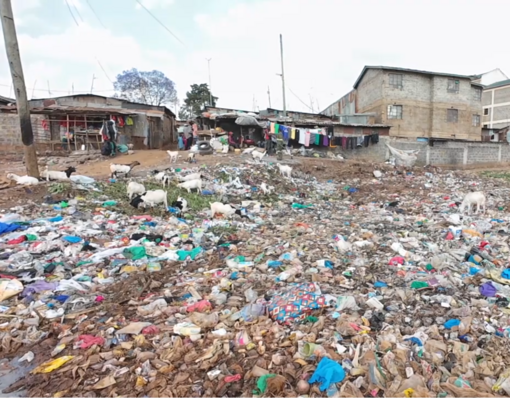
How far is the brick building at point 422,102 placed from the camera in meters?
23.0

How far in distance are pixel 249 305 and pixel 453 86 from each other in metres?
28.0

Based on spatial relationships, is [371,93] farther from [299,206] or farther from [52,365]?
[52,365]

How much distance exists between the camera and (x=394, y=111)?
23172 millimetres

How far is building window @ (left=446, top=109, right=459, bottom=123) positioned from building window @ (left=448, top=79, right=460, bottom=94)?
56.4 inches

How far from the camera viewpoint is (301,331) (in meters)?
2.49

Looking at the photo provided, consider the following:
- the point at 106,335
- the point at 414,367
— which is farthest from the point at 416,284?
the point at 106,335

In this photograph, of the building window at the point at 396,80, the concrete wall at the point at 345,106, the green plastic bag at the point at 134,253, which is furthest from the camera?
the concrete wall at the point at 345,106

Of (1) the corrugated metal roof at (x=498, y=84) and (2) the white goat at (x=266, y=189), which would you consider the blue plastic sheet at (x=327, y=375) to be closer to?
(2) the white goat at (x=266, y=189)

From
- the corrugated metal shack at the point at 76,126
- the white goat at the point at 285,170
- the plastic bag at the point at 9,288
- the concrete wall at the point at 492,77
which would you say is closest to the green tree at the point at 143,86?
the corrugated metal shack at the point at 76,126

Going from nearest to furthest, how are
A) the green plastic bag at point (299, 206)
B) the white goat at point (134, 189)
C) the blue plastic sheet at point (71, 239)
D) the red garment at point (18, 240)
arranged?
the red garment at point (18, 240)
the blue plastic sheet at point (71, 239)
the white goat at point (134, 189)
the green plastic bag at point (299, 206)

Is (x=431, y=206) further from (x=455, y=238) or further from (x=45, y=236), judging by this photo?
(x=45, y=236)

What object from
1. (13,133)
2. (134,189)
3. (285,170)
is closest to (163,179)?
(134,189)

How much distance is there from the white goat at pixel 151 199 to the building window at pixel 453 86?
25.7 metres

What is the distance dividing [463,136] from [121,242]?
91.8 feet
